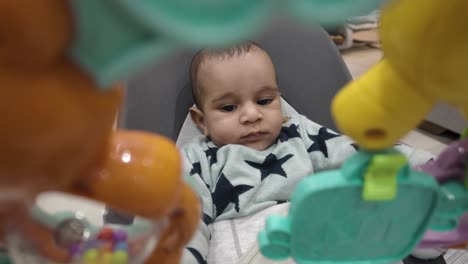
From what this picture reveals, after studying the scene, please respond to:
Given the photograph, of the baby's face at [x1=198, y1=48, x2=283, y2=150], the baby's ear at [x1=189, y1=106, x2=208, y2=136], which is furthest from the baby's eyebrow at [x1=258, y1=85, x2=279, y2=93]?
the baby's ear at [x1=189, y1=106, x2=208, y2=136]

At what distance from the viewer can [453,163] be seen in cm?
35

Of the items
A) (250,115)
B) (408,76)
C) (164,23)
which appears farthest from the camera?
→ (250,115)

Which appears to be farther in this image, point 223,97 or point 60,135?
point 223,97

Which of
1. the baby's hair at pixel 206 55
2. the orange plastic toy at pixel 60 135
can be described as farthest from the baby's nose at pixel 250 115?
the orange plastic toy at pixel 60 135

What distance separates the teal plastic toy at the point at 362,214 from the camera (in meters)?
0.31

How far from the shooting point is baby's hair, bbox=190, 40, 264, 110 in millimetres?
924

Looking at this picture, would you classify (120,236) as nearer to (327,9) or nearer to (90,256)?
(90,256)

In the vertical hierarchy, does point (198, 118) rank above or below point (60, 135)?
below

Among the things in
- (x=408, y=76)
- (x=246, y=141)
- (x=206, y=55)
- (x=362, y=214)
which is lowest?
(x=246, y=141)

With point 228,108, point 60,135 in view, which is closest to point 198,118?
point 228,108

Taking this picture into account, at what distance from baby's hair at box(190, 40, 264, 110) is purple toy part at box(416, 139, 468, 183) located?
589 mm

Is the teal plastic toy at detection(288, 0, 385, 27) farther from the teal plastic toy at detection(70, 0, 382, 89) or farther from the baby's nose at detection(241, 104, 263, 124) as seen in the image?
the baby's nose at detection(241, 104, 263, 124)

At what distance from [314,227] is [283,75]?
720 millimetres

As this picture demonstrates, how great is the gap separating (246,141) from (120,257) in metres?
0.61
